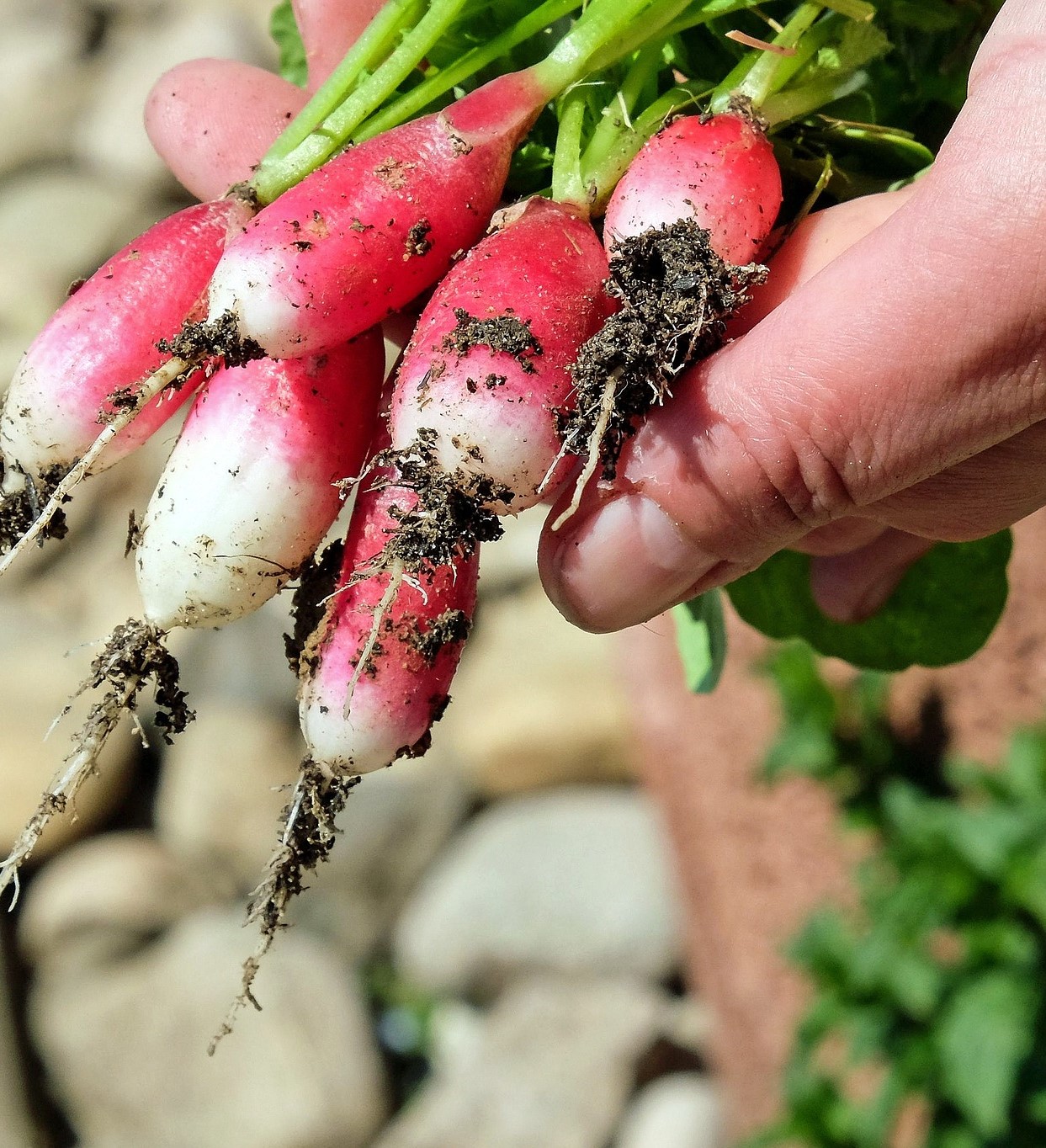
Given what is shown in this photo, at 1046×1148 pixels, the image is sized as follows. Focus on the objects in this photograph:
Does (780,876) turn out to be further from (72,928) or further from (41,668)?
(41,668)

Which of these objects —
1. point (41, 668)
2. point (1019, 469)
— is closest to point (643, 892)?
point (41, 668)

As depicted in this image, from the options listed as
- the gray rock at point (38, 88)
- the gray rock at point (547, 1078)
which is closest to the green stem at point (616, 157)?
the gray rock at point (547, 1078)

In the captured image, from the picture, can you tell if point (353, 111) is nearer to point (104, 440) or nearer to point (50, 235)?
point (104, 440)

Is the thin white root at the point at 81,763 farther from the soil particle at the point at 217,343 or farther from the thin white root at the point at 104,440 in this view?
the soil particle at the point at 217,343

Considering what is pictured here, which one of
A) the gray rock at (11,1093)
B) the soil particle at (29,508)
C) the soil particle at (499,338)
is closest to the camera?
the soil particle at (499,338)

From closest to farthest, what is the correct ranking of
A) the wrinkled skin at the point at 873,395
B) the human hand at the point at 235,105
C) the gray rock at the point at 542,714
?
the wrinkled skin at the point at 873,395, the human hand at the point at 235,105, the gray rock at the point at 542,714

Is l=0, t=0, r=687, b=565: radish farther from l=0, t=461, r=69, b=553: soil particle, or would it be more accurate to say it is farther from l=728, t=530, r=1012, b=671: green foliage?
l=728, t=530, r=1012, b=671: green foliage

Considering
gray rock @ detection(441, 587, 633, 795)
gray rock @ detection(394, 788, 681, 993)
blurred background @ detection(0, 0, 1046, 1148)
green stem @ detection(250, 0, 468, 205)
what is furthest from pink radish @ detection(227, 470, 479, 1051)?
gray rock @ detection(441, 587, 633, 795)
